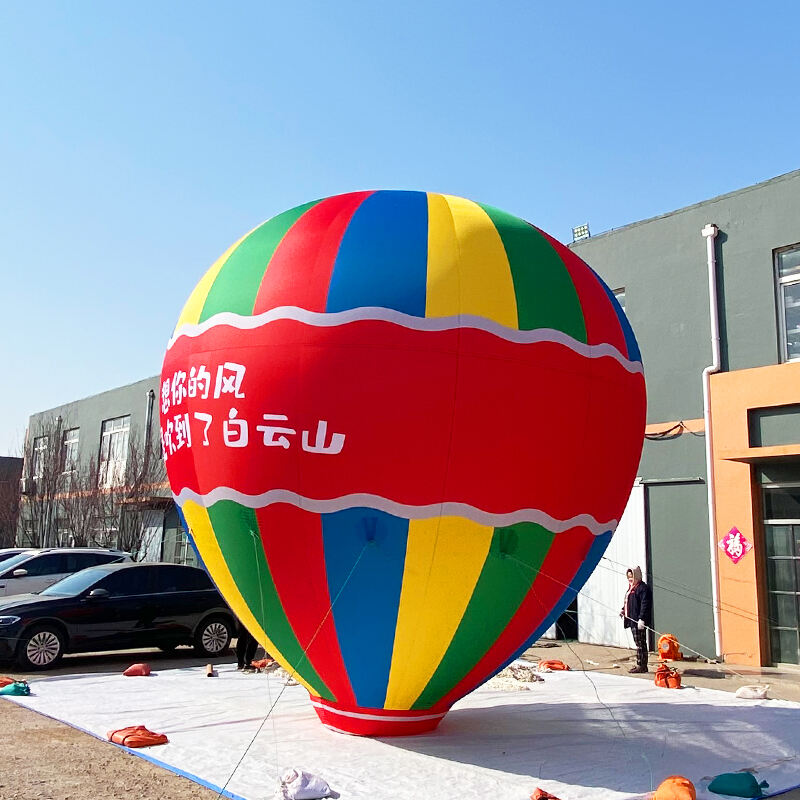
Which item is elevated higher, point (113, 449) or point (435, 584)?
point (113, 449)

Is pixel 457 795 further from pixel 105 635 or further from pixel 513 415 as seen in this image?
pixel 105 635

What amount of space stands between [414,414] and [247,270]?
1892mm

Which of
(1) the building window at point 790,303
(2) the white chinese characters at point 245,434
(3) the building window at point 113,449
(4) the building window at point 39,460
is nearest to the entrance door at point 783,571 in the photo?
(1) the building window at point 790,303

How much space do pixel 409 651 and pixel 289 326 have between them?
101 inches

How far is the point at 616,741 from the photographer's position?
747 centimetres

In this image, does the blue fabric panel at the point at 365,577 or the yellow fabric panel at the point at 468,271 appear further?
the yellow fabric panel at the point at 468,271

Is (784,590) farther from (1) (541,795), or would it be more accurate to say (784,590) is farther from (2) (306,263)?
(2) (306,263)

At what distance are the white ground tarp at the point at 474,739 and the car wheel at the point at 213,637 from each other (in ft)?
9.34

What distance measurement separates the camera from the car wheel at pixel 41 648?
11.6 metres

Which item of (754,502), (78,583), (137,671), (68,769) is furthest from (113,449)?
(68,769)

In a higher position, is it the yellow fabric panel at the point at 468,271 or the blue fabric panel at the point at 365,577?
the yellow fabric panel at the point at 468,271

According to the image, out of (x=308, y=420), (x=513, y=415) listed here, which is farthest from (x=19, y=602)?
(x=513, y=415)

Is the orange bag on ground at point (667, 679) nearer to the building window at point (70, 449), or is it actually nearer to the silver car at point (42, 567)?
the silver car at point (42, 567)

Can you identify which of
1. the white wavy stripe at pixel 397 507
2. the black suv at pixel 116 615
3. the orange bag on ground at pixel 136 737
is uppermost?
the white wavy stripe at pixel 397 507
